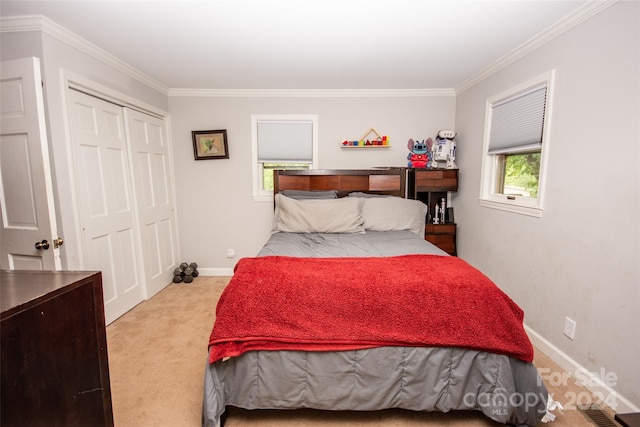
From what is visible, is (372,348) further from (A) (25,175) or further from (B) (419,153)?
(B) (419,153)

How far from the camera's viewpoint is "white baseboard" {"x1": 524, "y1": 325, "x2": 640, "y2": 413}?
1.48 meters

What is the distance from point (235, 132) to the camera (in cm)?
337

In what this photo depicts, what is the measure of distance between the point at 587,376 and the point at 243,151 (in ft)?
11.8

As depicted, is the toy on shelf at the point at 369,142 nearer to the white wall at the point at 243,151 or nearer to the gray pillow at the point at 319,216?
the white wall at the point at 243,151

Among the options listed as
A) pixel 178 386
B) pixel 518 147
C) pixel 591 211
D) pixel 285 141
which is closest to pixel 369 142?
pixel 285 141

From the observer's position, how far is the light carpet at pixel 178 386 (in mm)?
1468

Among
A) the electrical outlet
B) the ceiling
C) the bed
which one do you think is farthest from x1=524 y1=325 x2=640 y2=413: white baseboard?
the ceiling

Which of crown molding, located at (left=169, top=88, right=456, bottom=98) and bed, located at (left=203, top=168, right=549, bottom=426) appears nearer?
bed, located at (left=203, top=168, right=549, bottom=426)

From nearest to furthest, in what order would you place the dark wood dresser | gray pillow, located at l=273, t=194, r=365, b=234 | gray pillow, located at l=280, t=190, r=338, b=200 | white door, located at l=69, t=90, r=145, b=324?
the dark wood dresser < white door, located at l=69, t=90, r=145, b=324 < gray pillow, located at l=273, t=194, r=365, b=234 < gray pillow, located at l=280, t=190, r=338, b=200

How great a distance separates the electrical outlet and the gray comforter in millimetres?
733

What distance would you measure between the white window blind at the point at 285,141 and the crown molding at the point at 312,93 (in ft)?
1.07

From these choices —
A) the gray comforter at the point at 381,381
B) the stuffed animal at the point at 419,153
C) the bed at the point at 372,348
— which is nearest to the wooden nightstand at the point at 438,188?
the stuffed animal at the point at 419,153

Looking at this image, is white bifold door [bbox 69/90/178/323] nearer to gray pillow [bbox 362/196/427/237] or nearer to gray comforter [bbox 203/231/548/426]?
gray comforter [bbox 203/231/548/426]

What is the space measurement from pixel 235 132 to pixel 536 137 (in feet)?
9.92
